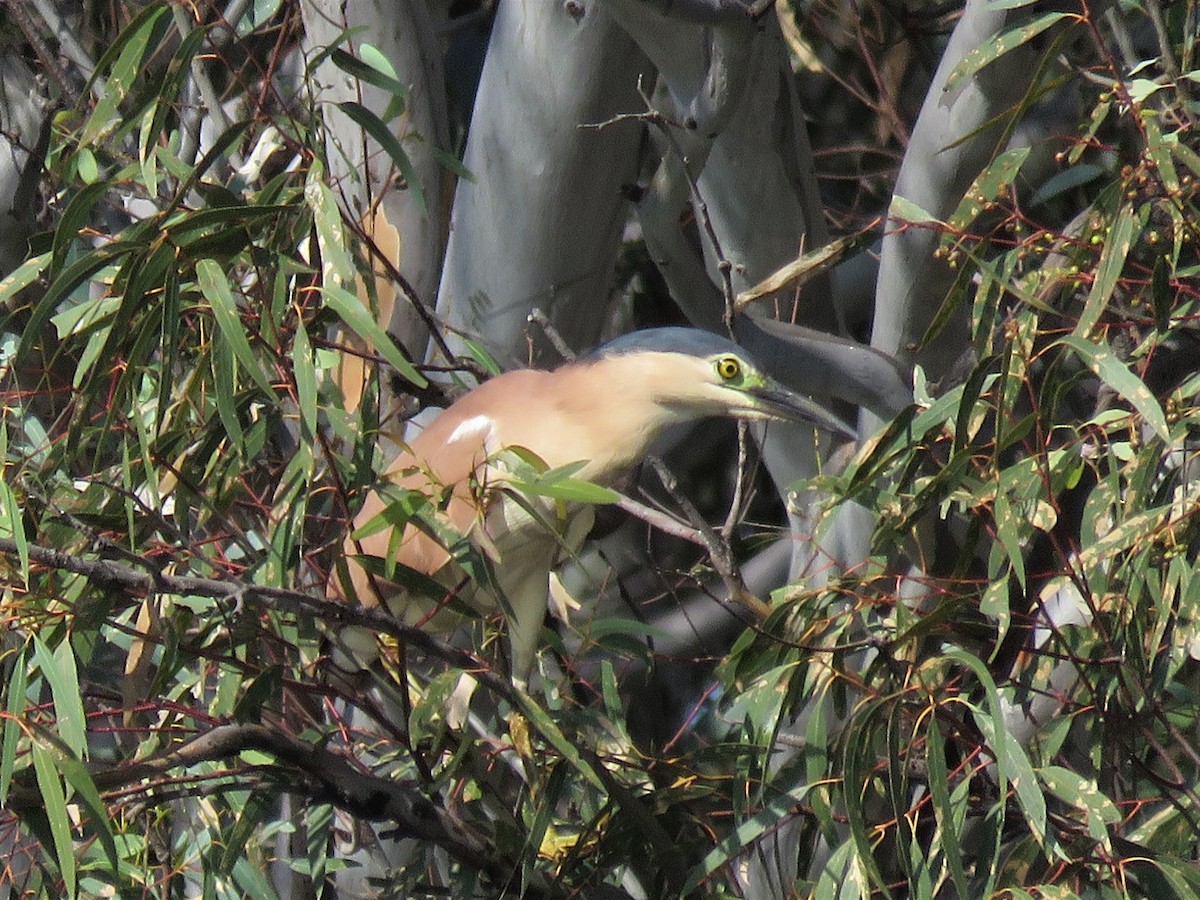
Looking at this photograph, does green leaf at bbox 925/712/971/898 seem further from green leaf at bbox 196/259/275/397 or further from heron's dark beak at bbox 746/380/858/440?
green leaf at bbox 196/259/275/397

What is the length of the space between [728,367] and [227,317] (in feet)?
1.65

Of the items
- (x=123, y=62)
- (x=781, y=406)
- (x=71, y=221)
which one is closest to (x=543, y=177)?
(x=781, y=406)

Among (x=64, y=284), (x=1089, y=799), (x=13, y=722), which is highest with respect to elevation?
(x=64, y=284)

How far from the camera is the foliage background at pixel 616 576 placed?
3.64 feet

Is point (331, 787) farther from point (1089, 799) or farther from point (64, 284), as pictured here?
point (1089, 799)

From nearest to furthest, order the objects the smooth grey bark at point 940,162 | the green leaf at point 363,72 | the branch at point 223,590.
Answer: the branch at point 223,590 → the green leaf at point 363,72 → the smooth grey bark at point 940,162

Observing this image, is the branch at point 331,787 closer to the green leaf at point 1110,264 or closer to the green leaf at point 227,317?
the green leaf at point 227,317

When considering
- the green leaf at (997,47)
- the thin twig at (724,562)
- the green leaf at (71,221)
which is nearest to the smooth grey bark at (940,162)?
the green leaf at (997,47)

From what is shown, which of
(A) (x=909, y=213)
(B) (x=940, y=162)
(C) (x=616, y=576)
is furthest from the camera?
(C) (x=616, y=576)

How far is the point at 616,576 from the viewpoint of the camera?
6.48 ft

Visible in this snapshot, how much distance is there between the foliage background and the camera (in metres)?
1.11

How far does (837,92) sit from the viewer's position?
11.5ft

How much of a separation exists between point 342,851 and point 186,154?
1.03m

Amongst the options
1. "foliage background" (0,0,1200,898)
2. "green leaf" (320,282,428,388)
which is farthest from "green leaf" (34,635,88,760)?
"green leaf" (320,282,428,388)
